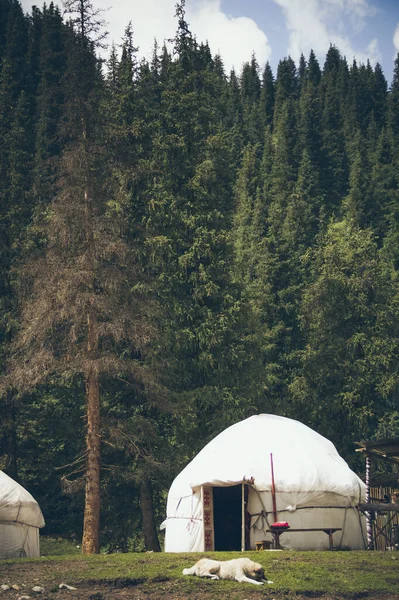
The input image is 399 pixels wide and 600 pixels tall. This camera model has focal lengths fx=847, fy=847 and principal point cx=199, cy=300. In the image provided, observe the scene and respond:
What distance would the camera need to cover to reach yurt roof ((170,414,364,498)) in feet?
70.8

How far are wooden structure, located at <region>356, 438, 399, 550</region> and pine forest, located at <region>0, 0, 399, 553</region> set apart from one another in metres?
6.04

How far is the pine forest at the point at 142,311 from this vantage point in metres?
23.9

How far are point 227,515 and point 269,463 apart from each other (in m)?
2.87

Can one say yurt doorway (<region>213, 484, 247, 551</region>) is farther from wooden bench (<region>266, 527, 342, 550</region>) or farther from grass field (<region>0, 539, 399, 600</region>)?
grass field (<region>0, 539, 399, 600</region>)

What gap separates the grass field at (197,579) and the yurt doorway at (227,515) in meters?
5.71

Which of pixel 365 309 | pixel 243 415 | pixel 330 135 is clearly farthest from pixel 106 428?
pixel 330 135

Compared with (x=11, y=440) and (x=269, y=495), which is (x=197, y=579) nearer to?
(x=269, y=495)

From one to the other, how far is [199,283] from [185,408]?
17.7 ft

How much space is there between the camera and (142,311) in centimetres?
2520

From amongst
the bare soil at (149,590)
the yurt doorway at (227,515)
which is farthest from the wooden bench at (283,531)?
the bare soil at (149,590)

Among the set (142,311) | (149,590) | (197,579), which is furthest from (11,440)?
(149,590)

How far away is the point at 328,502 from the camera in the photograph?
860 inches

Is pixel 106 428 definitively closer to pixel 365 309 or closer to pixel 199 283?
pixel 199 283

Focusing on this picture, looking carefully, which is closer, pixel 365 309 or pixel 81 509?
pixel 81 509
